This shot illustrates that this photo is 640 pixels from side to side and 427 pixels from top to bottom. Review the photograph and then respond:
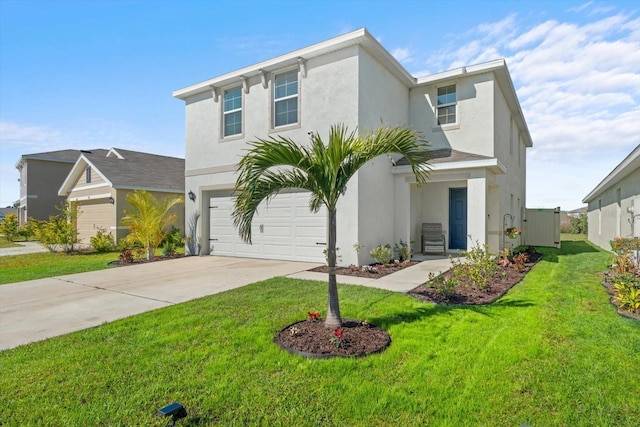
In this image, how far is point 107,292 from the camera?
663 centimetres

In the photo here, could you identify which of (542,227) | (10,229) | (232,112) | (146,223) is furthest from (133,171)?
(542,227)

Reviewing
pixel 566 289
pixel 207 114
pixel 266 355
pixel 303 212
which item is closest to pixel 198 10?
pixel 207 114

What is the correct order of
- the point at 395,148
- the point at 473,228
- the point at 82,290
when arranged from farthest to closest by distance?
the point at 473,228 < the point at 82,290 < the point at 395,148

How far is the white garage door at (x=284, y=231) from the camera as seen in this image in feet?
32.8

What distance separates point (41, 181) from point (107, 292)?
938 inches

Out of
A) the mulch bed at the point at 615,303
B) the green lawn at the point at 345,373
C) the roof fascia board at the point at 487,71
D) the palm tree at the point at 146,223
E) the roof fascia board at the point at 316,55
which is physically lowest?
the green lawn at the point at 345,373

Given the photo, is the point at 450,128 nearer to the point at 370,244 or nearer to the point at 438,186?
the point at 438,186

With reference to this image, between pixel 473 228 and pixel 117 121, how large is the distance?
14.4 meters

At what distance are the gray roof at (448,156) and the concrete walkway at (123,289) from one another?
297 centimetres

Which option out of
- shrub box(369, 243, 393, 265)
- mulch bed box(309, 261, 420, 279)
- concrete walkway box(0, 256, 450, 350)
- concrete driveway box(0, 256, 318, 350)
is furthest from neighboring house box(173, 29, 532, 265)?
concrete driveway box(0, 256, 318, 350)

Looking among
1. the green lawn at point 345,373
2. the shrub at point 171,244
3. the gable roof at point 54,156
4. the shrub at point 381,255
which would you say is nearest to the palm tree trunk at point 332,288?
the green lawn at point 345,373

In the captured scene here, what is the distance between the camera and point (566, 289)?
637 centimetres

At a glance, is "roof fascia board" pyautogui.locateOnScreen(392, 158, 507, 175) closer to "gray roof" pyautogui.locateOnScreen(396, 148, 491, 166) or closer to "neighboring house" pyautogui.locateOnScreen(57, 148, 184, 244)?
"gray roof" pyautogui.locateOnScreen(396, 148, 491, 166)

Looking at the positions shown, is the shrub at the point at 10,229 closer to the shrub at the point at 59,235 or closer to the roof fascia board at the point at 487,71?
the shrub at the point at 59,235
